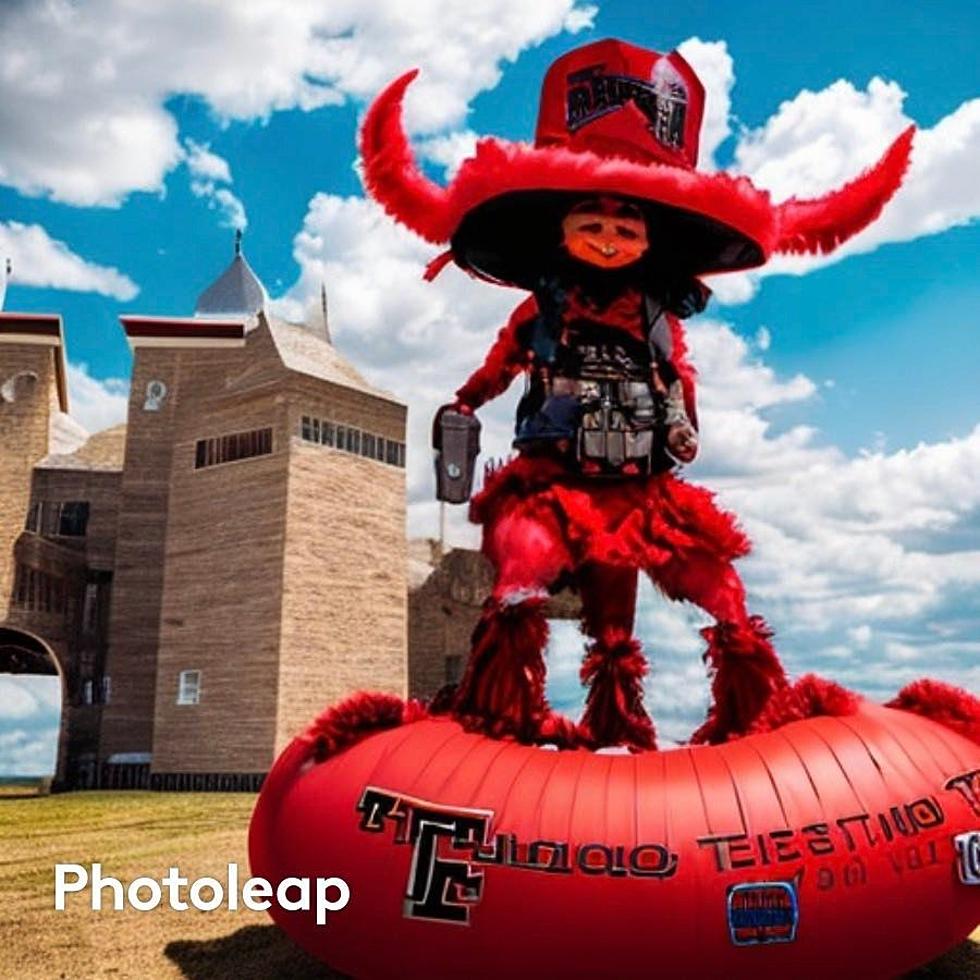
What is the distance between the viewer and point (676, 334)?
509cm

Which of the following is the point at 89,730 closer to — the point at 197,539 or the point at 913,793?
the point at 197,539

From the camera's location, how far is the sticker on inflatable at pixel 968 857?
12.4 feet

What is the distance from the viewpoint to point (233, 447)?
18812 mm

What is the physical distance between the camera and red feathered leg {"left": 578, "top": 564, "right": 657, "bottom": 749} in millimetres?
4512

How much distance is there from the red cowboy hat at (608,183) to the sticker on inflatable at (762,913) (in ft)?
8.31

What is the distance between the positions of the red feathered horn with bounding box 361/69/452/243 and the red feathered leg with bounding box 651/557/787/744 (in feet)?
5.90

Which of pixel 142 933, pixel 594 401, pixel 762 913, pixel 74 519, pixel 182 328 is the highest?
pixel 182 328

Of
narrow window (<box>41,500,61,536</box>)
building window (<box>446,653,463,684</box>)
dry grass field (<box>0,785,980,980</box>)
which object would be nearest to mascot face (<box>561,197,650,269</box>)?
dry grass field (<box>0,785,980,980</box>)

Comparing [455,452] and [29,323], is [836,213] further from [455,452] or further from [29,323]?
[29,323]

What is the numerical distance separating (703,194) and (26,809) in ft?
39.8

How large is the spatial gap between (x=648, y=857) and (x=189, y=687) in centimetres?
1592

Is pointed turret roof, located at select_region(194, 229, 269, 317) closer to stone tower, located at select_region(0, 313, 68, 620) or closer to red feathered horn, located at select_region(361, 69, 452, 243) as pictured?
stone tower, located at select_region(0, 313, 68, 620)

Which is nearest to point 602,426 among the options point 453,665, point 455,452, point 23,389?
point 455,452

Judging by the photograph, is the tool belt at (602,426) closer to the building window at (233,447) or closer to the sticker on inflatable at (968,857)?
the sticker on inflatable at (968,857)
